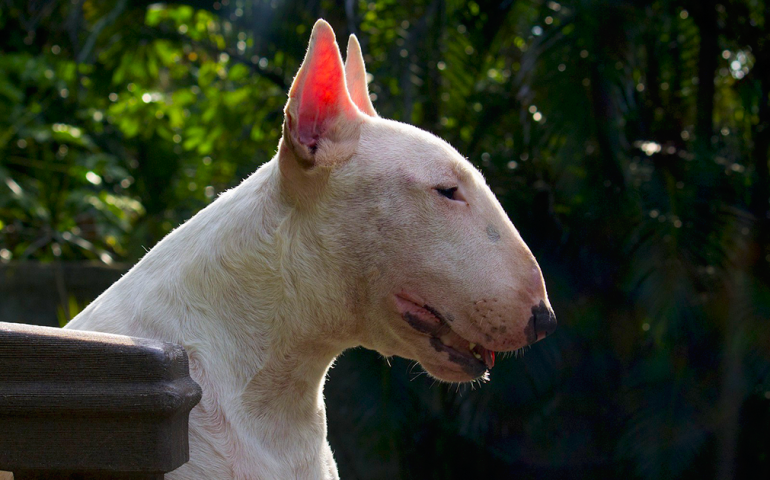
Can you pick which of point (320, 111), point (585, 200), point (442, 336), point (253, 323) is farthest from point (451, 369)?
point (585, 200)

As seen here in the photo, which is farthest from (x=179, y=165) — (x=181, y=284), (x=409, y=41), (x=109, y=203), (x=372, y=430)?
(x=181, y=284)

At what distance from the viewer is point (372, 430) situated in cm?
517

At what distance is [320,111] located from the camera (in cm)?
178

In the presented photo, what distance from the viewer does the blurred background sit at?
506 cm

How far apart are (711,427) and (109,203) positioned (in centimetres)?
676

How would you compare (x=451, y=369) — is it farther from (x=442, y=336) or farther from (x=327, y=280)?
(x=327, y=280)

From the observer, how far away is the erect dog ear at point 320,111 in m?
1.72

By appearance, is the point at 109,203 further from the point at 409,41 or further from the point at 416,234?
the point at 416,234

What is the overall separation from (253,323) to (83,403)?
1.79ft


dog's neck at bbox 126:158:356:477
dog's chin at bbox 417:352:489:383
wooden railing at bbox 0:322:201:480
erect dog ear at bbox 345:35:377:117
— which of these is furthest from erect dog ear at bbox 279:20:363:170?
wooden railing at bbox 0:322:201:480

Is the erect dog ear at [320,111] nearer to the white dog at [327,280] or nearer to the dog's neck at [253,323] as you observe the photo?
the white dog at [327,280]

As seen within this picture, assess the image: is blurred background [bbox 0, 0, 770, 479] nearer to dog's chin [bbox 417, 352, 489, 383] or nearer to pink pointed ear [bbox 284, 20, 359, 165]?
dog's chin [bbox 417, 352, 489, 383]

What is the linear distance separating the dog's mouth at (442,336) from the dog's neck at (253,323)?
170 mm

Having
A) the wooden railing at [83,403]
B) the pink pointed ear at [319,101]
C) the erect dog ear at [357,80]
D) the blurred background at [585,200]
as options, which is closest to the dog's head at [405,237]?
the pink pointed ear at [319,101]
